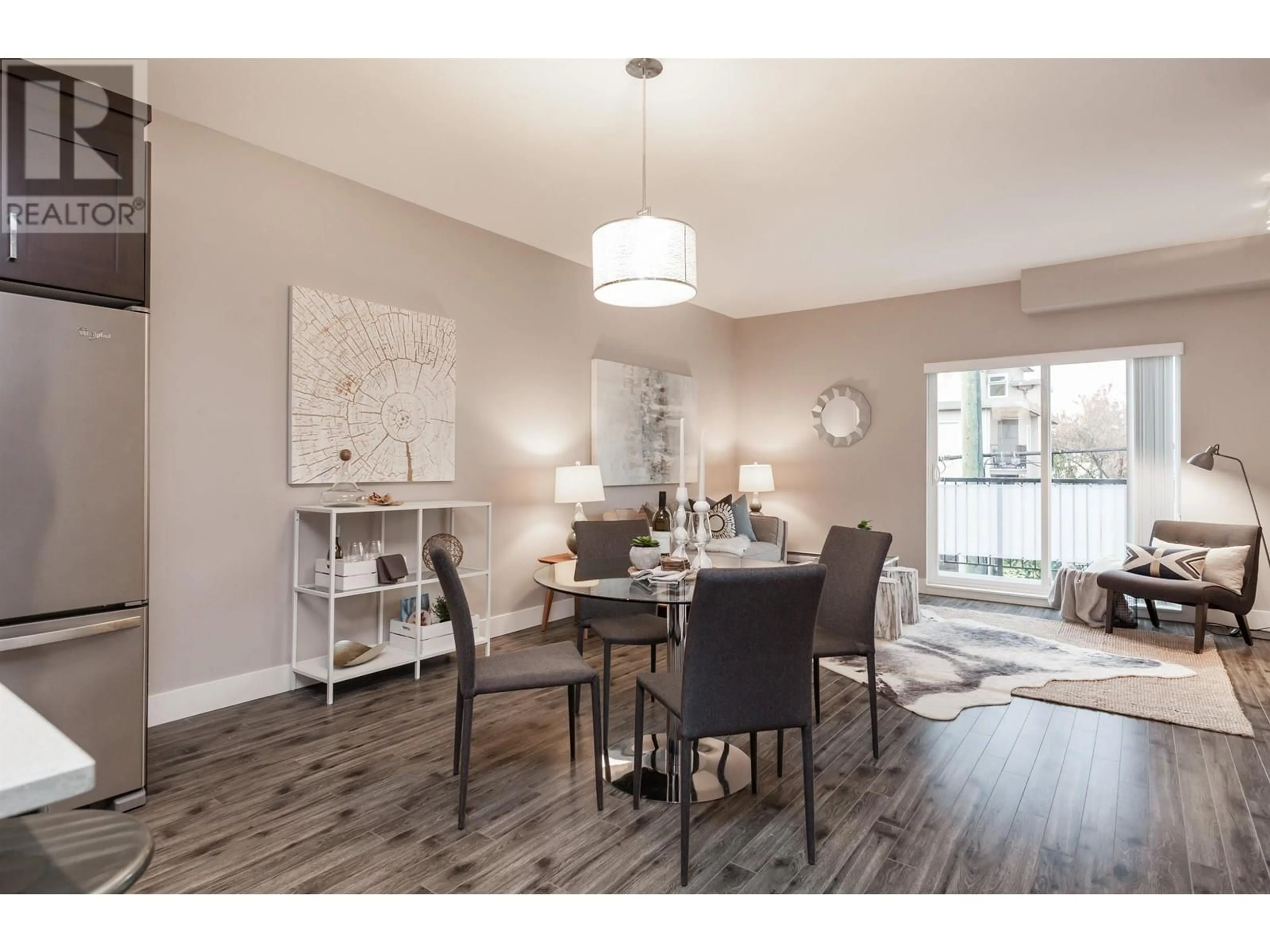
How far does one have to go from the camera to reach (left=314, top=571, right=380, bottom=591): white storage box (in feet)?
10.9

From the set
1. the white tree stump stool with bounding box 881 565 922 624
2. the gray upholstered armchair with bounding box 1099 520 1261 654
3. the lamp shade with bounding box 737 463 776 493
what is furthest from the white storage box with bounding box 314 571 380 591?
the gray upholstered armchair with bounding box 1099 520 1261 654

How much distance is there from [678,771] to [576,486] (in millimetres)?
2450

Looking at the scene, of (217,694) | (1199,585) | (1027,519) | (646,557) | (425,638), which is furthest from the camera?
(1027,519)

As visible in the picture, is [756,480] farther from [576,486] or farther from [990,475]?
[576,486]

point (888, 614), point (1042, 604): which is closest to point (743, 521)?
point (888, 614)

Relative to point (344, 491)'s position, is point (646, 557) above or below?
below

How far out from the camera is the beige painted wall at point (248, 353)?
299cm

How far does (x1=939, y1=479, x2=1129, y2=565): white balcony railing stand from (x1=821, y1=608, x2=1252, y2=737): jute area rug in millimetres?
949

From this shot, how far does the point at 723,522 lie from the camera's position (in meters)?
5.95

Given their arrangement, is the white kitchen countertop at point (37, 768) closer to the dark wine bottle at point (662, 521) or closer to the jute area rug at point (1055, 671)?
the jute area rug at point (1055, 671)

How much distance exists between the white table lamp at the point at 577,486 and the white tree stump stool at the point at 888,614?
2.00 meters

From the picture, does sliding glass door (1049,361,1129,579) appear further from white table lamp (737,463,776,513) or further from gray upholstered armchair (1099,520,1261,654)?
white table lamp (737,463,776,513)
